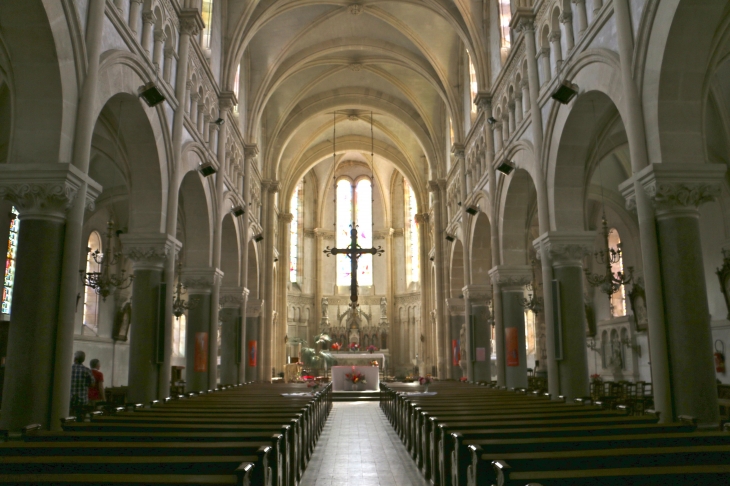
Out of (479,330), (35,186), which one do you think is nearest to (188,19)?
(35,186)

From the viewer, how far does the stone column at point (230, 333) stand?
2302 centimetres

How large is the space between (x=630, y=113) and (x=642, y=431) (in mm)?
5313

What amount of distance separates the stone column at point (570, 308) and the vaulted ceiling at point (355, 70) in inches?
359

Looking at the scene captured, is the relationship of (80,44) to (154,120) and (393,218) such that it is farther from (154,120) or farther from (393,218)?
(393,218)

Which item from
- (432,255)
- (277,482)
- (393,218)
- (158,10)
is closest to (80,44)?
(158,10)

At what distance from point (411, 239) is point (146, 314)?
3176 cm

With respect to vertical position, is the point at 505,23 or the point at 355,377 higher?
the point at 505,23

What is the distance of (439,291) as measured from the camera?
30938 millimetres

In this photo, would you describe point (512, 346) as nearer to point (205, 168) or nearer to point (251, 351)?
point (205, 168)

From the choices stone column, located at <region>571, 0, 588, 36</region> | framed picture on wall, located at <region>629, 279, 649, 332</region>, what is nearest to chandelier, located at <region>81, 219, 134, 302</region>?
stone column, located at <region>571, 0, 588, 36</region>

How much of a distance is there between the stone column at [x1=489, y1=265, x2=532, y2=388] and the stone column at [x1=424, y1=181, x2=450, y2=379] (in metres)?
11.3

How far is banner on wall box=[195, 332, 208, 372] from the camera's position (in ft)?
58.7

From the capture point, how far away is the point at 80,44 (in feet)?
30.0

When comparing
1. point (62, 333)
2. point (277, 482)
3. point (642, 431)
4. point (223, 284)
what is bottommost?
point (277, 482)
